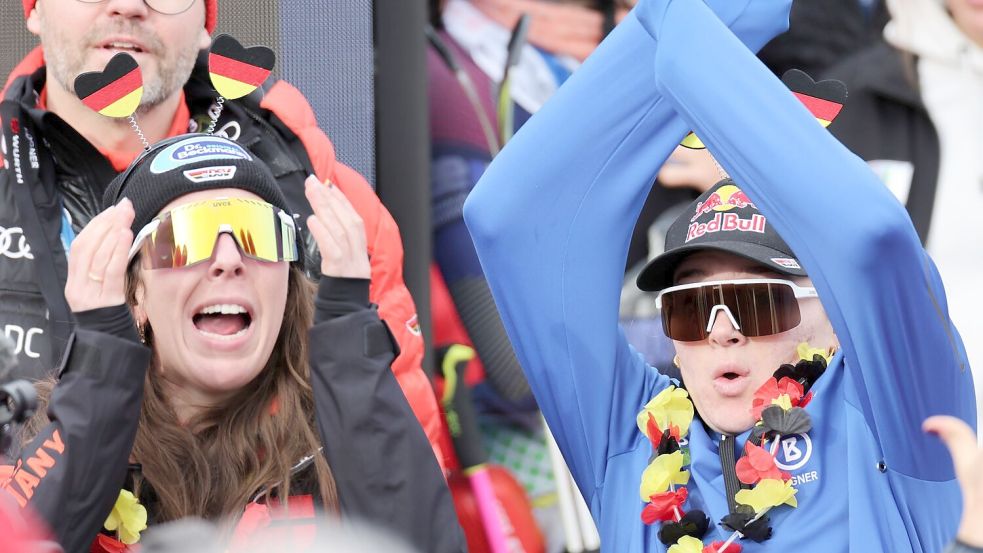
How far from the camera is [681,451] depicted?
2.46 meters

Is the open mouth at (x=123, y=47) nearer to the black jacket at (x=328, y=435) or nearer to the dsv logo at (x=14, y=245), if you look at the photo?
the dsv logo at (x=14, y=245)

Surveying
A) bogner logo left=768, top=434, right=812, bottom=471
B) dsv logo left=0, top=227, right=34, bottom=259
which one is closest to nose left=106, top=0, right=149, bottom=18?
dsv logo left=0, top=227, right=34, bottom=259

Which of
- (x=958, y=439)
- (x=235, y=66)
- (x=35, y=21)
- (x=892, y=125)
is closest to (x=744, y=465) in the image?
(x=958, y=439)

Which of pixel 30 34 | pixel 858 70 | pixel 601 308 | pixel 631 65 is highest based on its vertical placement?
pixel 858 70

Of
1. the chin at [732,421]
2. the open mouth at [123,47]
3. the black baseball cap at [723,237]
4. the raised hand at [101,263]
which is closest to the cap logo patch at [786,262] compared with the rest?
the black baseball cap at [723,237]

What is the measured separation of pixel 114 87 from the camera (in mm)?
2863

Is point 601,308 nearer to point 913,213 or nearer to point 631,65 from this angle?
point 631,65

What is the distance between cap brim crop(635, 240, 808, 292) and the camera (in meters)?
2.41

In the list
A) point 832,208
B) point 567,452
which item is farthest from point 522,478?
point 832,208

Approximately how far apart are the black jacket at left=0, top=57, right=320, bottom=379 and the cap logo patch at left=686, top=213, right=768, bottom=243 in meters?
0.90

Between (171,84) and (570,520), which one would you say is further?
(570,520)

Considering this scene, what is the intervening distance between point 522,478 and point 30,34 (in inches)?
73.6

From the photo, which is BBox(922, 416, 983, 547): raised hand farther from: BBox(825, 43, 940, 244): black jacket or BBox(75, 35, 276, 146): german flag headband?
BBox(825, 43, 940, 244): black jacket

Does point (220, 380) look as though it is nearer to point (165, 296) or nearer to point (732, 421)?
point (165, 296)
